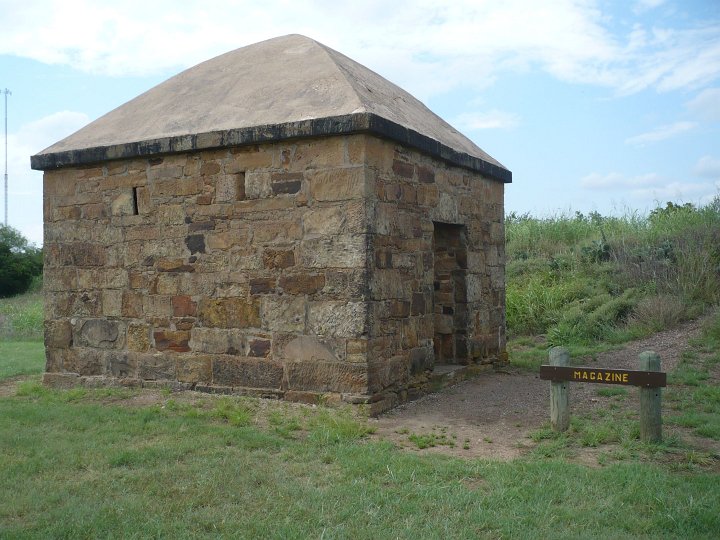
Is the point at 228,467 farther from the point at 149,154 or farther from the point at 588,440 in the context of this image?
the point at 149,154

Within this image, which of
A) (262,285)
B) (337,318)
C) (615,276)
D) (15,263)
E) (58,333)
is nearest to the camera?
(337,318)

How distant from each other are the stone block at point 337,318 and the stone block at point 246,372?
581 mm

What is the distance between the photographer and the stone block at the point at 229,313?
23.1 ft

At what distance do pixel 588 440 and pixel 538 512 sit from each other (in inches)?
63.5

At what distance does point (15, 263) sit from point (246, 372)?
22.6m

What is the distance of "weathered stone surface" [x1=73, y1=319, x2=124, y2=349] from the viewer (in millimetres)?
7867

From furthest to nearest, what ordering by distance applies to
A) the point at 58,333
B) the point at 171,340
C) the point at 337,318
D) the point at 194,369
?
the point at 58,333, the point at 171,340, the point at 194,369, the point at 337,318

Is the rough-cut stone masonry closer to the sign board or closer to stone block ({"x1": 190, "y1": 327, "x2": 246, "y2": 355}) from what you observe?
stone block ({"x1": 190, "y1": 327, "x2": 246, "y2": 355})

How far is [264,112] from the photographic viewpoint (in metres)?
7.14

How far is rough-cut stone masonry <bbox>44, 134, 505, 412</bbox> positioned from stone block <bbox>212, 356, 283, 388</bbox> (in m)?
0.01

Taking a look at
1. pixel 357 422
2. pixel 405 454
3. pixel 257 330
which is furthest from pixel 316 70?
pixel 405 454

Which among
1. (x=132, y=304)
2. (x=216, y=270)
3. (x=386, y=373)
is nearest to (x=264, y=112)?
(x=216, y=270)

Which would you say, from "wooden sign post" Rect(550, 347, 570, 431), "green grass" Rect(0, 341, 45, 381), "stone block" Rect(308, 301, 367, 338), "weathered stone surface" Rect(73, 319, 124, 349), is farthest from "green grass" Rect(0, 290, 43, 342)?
"wooden sign post" Rect(550, 347, 570, 431)

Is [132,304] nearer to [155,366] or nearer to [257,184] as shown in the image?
[155,366]
